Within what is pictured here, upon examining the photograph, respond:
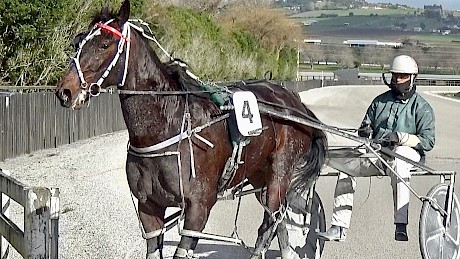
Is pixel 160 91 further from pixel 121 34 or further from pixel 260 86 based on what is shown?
pixel 260 86

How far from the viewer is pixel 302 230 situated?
759 cm

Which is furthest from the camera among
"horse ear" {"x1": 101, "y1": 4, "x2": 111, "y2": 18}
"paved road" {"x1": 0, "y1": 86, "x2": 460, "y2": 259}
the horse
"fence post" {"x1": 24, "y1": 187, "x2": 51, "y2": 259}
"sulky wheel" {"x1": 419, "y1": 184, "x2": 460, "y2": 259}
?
"paved road" {"x1": 0, "y1": 86, "x2": 460, "y2": 259}

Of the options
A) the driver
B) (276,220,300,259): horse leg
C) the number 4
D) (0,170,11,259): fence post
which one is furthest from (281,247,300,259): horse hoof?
(0,170,11,259): fence post

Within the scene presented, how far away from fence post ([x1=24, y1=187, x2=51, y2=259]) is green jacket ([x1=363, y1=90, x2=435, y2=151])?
11.0 ft

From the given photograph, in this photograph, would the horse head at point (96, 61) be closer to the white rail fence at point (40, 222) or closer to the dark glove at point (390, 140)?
the white rail fence at point (40, 222)

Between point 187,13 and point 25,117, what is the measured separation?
73.4 feet

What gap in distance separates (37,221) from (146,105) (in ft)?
3.72

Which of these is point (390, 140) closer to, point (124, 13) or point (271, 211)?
point (271, 211)

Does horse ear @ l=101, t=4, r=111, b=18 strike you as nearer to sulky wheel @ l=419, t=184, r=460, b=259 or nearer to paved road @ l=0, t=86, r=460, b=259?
paved road @ l=0, t=86, r=460, b=259

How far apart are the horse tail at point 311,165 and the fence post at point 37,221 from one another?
7.44ft

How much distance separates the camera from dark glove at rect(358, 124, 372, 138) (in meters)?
7.59

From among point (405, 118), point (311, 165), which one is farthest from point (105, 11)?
point (405, 118)

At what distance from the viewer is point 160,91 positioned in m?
5.50

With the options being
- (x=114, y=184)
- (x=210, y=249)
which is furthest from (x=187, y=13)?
(x=210, y=249)
